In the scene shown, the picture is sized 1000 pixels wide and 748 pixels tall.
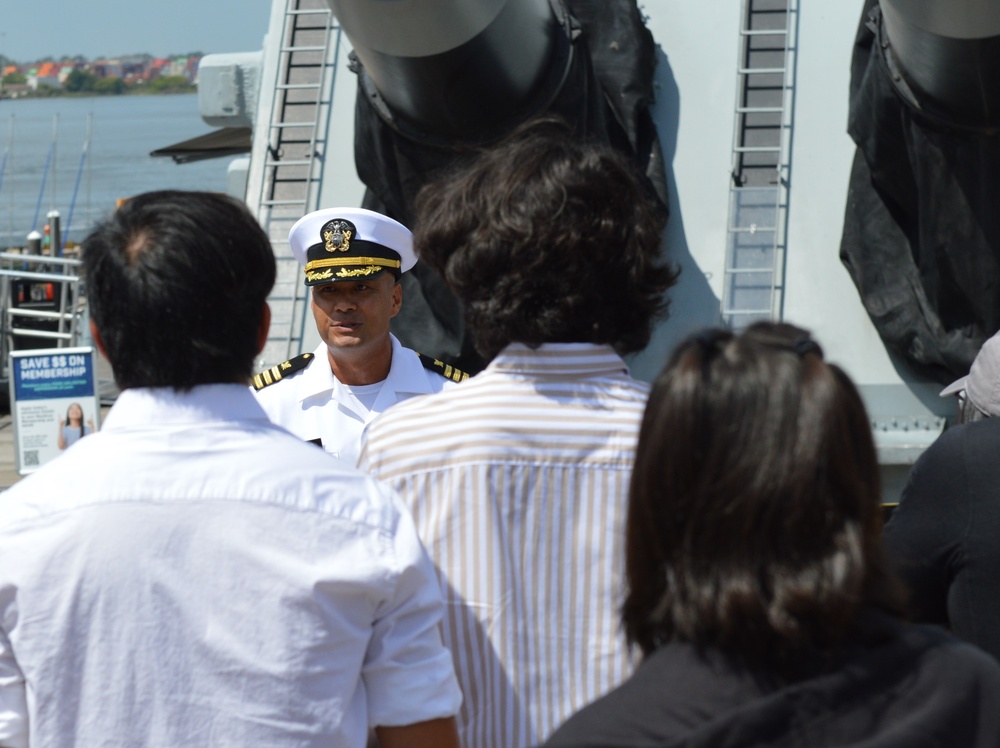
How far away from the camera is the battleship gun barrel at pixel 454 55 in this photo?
3.33 m

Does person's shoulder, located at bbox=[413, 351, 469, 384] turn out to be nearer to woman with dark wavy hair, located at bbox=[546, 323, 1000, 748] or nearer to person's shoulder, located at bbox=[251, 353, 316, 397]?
person's shoulder, located at bbox=[251, 353, 316, 397]

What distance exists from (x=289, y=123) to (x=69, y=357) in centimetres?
191

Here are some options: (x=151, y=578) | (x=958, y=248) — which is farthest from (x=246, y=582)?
(x=958, y=248)

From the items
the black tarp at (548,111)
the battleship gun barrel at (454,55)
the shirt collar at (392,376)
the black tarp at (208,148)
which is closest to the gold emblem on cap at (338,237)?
the shirt collar at (392,376)

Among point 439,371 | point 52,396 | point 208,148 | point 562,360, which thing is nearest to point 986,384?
point 562,360

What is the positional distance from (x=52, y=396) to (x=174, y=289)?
489cm

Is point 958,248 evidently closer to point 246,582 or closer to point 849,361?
point 849,361

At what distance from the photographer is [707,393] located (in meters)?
1.20

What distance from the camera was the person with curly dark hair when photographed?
168 cm

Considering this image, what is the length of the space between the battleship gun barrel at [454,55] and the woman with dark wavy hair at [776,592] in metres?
2.28

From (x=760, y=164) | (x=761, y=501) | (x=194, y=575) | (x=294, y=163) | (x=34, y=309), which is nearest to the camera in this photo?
(x=761, y=501)

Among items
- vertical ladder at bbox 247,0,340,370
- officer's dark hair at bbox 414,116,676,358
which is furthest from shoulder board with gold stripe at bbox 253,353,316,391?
officer's dark hair at bbox 414,116,676,358

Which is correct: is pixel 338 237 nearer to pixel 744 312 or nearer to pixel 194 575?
pixel 744 312

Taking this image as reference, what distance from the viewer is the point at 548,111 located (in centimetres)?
389
